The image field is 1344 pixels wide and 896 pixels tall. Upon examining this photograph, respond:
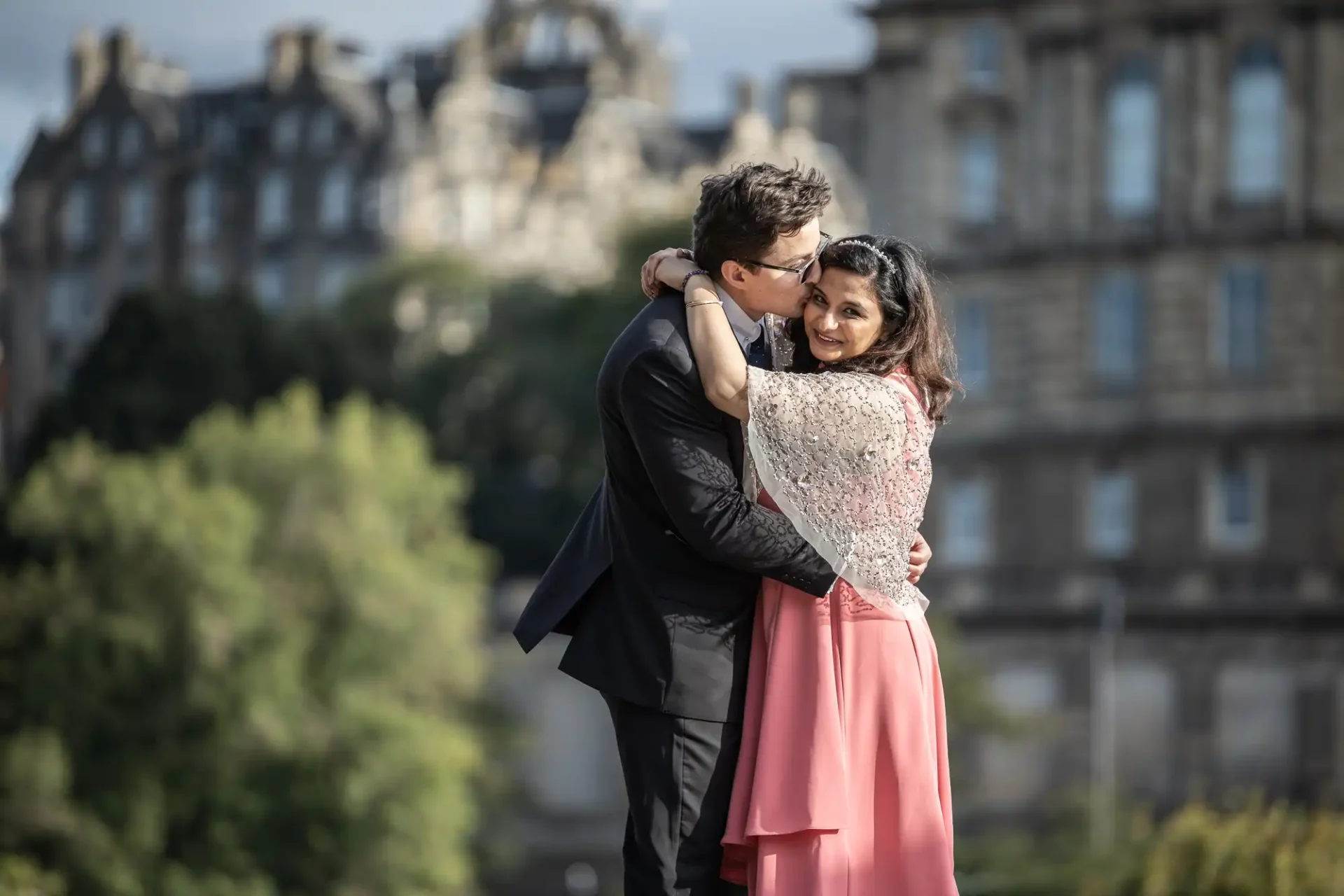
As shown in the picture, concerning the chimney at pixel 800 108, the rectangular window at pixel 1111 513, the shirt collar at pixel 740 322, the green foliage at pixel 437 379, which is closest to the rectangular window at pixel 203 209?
the green foliage at pixel 437 379

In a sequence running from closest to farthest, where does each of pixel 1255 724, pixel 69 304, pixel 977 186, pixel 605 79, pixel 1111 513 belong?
pixel 1255 724 → pixel 1111 513 → pixel 977 186 → pixel 605 79 → pixel 69 304

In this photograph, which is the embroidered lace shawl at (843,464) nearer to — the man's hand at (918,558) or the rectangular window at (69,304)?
the man's hand at (918,558)

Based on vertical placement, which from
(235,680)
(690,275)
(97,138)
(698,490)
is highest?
(97,138)

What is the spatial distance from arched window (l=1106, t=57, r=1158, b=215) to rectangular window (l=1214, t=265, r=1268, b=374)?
2.31 m

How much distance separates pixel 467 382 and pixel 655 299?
2185 inches

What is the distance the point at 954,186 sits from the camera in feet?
196

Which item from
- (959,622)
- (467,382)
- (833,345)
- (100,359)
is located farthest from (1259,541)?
(833,345)

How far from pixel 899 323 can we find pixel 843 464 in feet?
1.43

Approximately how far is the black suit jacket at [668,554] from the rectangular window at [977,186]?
52.1m

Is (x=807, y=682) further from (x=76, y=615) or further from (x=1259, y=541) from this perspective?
(x=1259, y=541)

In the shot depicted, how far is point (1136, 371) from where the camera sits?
58.0 meters

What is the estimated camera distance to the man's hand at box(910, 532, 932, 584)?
8.33m

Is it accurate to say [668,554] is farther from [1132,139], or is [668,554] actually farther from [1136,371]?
[1132,139]

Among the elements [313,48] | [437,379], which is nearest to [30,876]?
[437,379]
